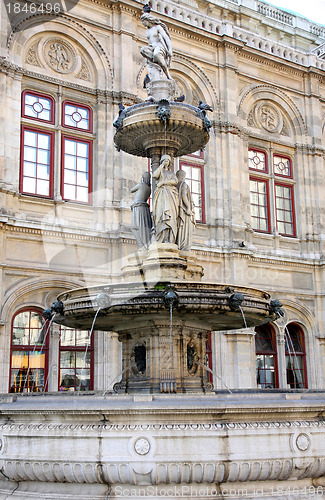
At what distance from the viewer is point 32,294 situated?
14766 millimetres

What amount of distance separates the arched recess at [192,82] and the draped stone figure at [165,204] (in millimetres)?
10342

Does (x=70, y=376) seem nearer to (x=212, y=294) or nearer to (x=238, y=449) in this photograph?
(x=212, y=294)

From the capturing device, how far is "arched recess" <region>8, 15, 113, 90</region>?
15922 mm

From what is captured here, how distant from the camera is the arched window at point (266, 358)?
61.0 ft

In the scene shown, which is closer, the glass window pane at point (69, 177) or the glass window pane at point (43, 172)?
the glass window pane at point (43, 172)

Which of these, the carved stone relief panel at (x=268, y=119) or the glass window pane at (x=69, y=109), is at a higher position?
the carved stone relief panel at (x=268, y=119)

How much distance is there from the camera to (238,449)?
5711 mm

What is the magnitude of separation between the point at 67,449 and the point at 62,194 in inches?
426

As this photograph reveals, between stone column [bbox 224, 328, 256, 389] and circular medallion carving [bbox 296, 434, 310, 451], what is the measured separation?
11039 mm

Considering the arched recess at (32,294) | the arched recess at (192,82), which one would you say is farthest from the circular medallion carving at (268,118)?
the arched recess at (32,294)

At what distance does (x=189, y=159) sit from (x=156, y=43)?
870 centimetres

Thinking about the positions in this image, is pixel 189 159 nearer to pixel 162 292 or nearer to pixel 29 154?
pixel 29 154
